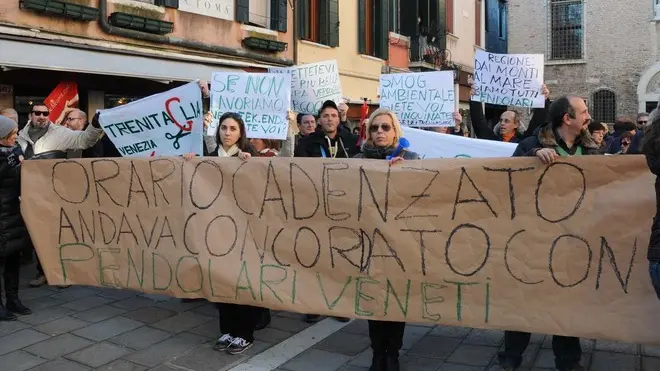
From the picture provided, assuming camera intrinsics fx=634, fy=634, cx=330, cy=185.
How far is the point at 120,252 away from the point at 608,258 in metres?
3.33

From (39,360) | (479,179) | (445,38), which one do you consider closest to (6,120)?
(39,360)

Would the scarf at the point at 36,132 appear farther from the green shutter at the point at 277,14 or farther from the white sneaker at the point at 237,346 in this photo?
the green shutter at the point at 277,14

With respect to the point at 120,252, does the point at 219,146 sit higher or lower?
higher

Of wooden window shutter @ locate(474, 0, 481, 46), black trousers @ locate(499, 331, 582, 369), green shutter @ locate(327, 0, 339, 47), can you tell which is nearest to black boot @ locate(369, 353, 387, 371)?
black trousers @ locate(499, 331, 582, 369)

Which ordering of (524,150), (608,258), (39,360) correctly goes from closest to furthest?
(608,258) < (524,150) < (39,360)

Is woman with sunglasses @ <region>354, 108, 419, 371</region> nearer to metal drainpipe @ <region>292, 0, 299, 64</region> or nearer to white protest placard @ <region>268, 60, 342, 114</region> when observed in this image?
white protest placard @ <region>268, 60, 342, 114</region>

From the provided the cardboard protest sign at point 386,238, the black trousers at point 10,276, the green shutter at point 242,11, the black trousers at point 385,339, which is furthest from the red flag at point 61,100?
the black trousers at point 385,339

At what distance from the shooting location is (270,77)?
6.36m

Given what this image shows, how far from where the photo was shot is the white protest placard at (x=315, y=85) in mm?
7711

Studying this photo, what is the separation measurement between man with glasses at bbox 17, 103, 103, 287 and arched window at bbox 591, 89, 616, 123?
26066 millimetres

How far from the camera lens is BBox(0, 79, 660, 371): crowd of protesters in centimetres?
387

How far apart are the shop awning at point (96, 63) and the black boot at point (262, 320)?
17.7 ft

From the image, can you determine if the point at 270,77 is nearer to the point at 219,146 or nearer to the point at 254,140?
the point at 254,140

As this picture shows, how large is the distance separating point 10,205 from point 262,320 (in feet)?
7.66
